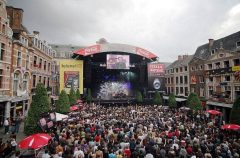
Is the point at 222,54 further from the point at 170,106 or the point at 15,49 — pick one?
the point at 15,49

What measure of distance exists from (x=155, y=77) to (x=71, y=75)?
70.0 ft

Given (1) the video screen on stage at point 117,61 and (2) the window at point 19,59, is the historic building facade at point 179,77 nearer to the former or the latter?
(1) the video screen on stage at point 117,61

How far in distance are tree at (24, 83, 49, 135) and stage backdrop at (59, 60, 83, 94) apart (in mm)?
28094

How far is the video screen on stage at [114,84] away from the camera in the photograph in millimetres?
50825

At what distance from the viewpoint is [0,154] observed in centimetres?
1061

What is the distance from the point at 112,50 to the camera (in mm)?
47562

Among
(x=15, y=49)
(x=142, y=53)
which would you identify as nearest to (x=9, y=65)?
(x=15, y=49)

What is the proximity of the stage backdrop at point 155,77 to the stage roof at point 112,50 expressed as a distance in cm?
271

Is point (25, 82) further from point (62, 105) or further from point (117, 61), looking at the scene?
point (117, 61)

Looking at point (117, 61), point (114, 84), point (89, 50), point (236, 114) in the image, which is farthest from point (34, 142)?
point (114, 84)

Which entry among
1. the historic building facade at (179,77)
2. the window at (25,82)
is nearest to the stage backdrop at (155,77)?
the historic building facade at (179,77)

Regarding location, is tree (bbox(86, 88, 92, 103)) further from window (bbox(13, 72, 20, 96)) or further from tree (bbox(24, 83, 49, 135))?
tree (bbox(24, 83, 49, 135))

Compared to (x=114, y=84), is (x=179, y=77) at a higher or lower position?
higher

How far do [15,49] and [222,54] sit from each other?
113 ft
